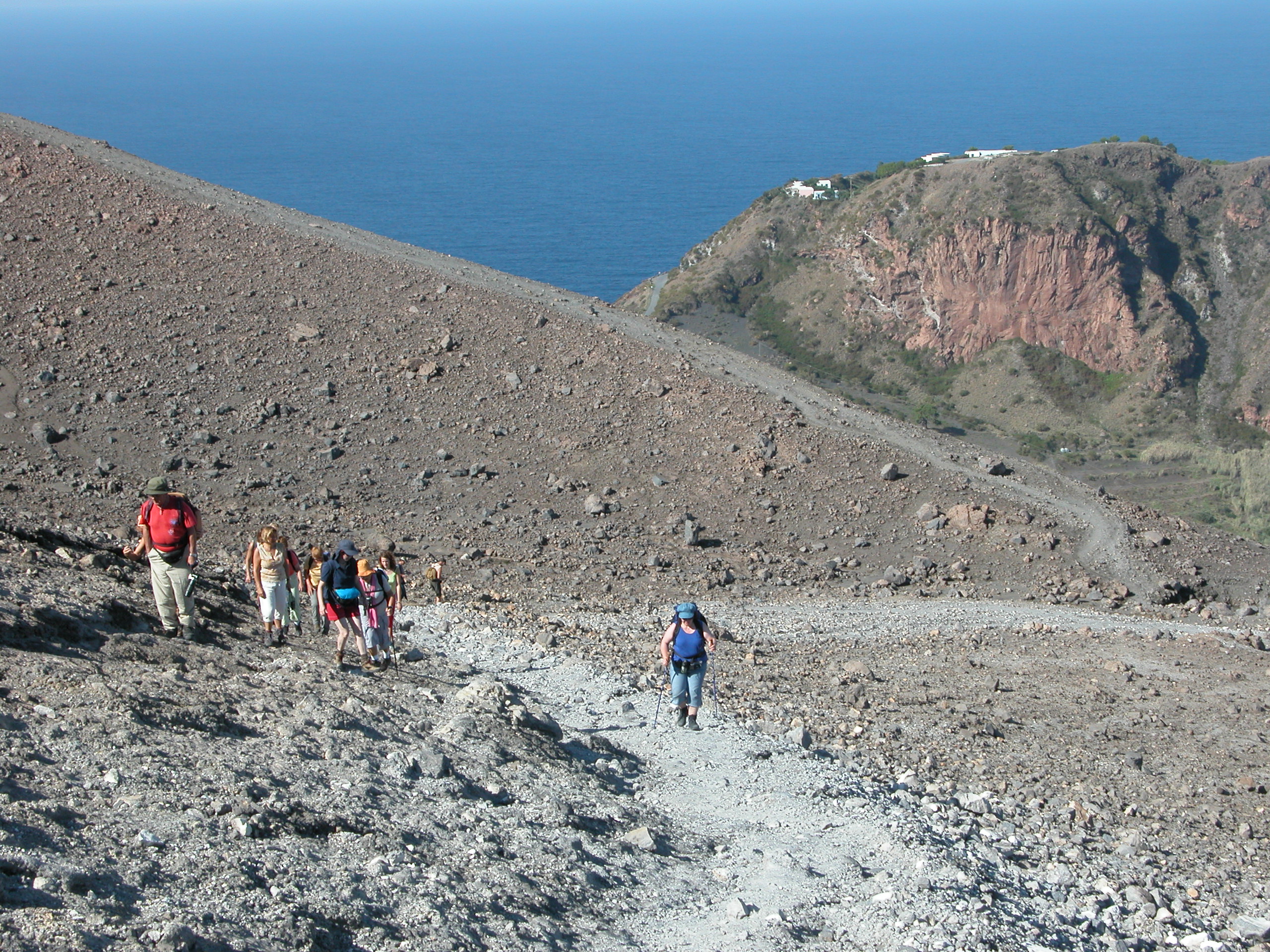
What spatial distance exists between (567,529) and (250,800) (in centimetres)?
1159

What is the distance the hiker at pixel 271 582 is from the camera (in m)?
10.9

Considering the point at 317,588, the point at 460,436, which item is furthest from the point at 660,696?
the point at 460,436

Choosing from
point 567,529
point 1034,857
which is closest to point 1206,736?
point 1034,857

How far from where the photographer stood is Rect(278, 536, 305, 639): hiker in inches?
437

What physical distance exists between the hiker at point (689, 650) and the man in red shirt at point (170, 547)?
168 inches

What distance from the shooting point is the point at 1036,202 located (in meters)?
87.2

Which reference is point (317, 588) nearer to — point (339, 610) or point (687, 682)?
point (339, 610)

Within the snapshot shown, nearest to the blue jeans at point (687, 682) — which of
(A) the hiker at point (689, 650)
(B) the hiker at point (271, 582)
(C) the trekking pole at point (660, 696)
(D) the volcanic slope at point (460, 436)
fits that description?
(A) the hiker at point (689, 650)

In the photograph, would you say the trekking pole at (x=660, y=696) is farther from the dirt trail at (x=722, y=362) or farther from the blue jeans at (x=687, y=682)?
the dirt trail at (x=722, y=362)

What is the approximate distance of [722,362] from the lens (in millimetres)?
24734

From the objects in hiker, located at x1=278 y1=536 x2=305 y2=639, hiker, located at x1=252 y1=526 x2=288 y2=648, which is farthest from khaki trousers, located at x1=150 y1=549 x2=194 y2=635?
hiker, located at x1=278 y1=536 x2=305 y2=639

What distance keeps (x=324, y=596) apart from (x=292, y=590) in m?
1.12

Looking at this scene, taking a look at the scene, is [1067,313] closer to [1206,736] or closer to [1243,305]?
[1243,305]

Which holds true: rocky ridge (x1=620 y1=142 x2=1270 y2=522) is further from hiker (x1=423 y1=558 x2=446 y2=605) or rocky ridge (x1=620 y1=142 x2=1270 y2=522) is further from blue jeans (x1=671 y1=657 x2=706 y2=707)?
blue jeans (x1=671 y1=657 x2=706 y2=707)
